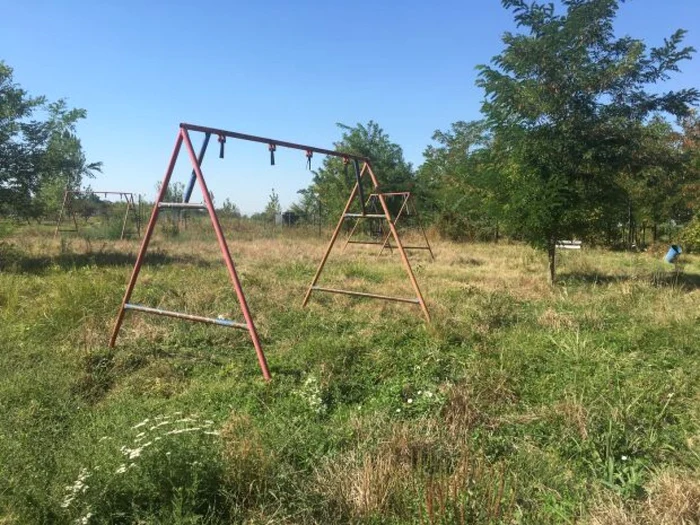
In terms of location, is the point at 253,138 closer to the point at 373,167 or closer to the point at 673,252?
the point at 673,252

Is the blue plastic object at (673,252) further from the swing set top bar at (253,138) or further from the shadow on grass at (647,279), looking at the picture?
the swing set top bar at (253,138)

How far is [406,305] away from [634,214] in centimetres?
1486

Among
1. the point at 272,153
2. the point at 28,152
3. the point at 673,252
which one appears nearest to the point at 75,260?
the point at 28,152

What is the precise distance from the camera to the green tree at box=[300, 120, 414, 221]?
22.3m

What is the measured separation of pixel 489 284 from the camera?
8.84m

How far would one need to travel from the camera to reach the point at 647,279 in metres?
8.99

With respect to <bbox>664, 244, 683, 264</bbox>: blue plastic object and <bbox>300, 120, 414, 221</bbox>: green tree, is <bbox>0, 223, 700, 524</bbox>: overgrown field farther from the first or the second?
<bbox>300, 120, 414, 221</bbox>: green tree

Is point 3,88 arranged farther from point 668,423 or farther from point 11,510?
→ point 668,423

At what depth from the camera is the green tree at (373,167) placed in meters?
22.3

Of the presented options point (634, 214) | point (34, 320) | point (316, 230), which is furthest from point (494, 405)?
point (316, 230)

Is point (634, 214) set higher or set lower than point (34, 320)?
higher

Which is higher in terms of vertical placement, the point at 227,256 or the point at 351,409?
the point at 227,256

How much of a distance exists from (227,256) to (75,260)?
8090 mm

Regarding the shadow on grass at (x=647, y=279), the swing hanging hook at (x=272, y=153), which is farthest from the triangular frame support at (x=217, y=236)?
the shadow on grass at (x=647, y=279)
